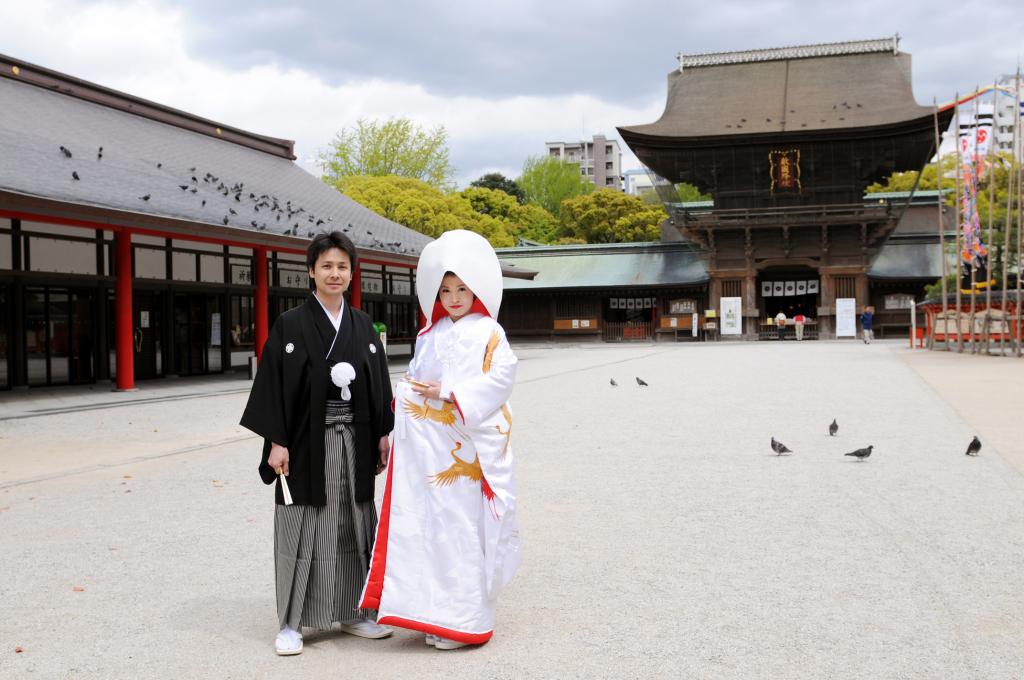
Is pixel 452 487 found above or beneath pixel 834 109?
beneath

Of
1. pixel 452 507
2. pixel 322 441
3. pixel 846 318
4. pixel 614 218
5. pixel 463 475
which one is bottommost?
pixel 452 507

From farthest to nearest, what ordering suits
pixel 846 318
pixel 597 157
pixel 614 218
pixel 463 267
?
pixel 597 157 → pixel 614 218 → pixel 846 318 → pixel 463 267

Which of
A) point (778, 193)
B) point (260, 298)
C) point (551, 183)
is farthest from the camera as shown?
point (551, 183)

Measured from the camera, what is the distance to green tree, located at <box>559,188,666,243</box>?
52.0m

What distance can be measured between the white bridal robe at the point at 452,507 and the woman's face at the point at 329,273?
50 centimetres

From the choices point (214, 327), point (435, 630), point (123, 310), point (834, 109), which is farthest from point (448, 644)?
point (834, 109)

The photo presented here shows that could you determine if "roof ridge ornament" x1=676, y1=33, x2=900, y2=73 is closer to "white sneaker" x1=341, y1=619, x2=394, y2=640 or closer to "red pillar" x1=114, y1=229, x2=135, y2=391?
"red pillar" x1=114, y1=229, x2=135, y2=391

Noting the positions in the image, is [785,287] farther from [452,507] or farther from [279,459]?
[279,459]

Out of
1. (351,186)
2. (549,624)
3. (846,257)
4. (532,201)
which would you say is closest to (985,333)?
(846,257)

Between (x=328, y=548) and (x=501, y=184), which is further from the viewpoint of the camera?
(x=501, y=184)

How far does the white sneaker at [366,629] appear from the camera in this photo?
3.59 metres

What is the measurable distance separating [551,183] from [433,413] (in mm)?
66033

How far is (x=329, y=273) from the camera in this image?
3.53 m

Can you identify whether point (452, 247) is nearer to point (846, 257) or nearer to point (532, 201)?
point (846, 257)
